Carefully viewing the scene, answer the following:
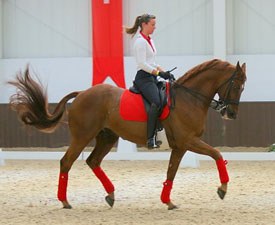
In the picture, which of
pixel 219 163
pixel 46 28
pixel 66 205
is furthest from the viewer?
pixel 46 28

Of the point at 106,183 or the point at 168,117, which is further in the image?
the point at 106,183

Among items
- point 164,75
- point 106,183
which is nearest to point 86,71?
point 106,183

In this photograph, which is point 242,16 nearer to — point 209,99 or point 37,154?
point 37,154

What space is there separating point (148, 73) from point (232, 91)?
915mm

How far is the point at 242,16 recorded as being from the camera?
1648cm

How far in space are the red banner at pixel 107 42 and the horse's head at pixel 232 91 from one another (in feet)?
21.3

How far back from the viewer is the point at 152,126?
24.3 feet

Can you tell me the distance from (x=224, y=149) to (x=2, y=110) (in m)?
5.39

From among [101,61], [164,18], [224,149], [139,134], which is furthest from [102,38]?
[139,134]

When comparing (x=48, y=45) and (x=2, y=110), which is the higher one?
(x=48, y=45)

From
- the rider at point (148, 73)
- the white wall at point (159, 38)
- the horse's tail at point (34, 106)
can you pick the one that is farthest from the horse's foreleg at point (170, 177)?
the white wall at point (159, 38)

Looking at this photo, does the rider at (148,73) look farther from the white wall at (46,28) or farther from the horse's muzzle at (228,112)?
the white wall at (46,28)

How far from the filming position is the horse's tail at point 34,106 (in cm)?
802

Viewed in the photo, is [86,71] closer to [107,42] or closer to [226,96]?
[107,42]
